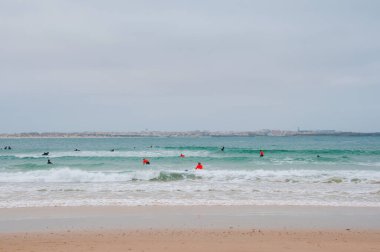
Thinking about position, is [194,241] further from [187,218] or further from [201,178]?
[201,178]

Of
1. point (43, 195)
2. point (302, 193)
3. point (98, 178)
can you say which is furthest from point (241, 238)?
point (98, 178)

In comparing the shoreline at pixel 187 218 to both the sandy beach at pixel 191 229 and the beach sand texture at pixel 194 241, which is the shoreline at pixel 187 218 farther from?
the beach sand texture at pixel 194 241

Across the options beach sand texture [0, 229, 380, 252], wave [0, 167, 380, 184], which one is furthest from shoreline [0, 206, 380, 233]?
wave [0, 167, 380, 184]

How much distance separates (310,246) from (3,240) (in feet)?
20.2

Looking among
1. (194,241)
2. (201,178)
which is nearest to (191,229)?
(194,241)

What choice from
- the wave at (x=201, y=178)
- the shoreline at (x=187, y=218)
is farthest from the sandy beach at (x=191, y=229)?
the wave at (x=201, y=178)

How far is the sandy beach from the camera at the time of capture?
25.7 ft

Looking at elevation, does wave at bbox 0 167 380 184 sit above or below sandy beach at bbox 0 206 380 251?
below

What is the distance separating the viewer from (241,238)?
8477mm

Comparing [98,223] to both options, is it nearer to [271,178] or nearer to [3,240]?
[3,240]

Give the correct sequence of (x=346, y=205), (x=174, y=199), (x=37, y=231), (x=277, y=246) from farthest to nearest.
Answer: (x=174, y=199), (x=346, y=205), (x=37, y=231), (x=277, y=246)

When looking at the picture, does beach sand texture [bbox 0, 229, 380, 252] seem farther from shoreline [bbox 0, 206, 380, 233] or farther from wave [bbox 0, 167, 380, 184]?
wave [bbox 0, 167, 380, 184]

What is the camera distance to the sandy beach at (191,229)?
7.84 m

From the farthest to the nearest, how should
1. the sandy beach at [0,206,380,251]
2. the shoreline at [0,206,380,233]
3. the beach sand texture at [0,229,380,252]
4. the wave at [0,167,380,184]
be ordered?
1. the wave at [0,167,380,184]
2. the shoreline at [0,206,380,233]
3. the sandy beach at [0,206,380,251]
4. the beach sand texture at [0,229,380,252]
